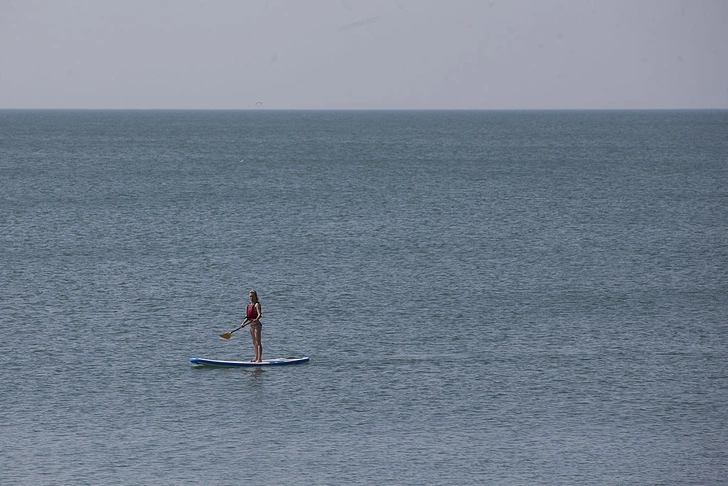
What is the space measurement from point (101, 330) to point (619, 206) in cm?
6168

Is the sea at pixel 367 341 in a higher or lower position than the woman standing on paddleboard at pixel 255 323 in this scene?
lower

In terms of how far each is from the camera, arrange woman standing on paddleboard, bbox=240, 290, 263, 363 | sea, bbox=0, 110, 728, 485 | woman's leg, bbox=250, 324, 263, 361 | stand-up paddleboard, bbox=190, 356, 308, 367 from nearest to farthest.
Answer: sea, bbox=0, 110, 728, 485 < woman standing on paddleboard, bbox=240, 290, 263, 363 < stand-up paddleboard, bbox=190, 356, 308, 367 < woman's leg, bbox=250, 324, 263, 361

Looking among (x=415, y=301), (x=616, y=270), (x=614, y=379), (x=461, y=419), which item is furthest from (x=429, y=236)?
(x=461, y=419)

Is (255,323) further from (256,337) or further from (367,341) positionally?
(367,341)

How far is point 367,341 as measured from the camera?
151 ft

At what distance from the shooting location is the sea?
105 ft

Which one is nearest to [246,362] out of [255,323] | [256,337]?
[256,337]

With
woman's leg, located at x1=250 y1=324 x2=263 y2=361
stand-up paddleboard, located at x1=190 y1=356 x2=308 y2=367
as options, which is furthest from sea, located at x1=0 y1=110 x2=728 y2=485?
woman's leg, located at x1=250 y1=324 x2=263 y2=361

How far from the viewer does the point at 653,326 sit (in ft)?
163

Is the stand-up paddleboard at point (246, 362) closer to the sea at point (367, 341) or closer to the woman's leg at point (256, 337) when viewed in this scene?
the sea at point (367, 341)

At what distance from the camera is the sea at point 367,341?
31906 millimetres

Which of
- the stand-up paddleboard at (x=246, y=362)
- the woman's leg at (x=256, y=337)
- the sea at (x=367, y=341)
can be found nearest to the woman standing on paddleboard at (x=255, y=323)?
the woman's leg at (x=256, y=337)

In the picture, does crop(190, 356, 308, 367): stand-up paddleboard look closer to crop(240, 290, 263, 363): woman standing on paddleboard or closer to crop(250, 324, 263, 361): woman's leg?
crop(240, 290, 263, 363): woman standing on paddleboard

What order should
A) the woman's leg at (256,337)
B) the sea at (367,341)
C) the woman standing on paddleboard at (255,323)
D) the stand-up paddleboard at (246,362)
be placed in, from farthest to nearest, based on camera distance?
the woman's leg at (256,337) → the stand-up paddleboard at (246,362) → the woman standing on paddleboard at (255,323) → the sea at (367,341)
